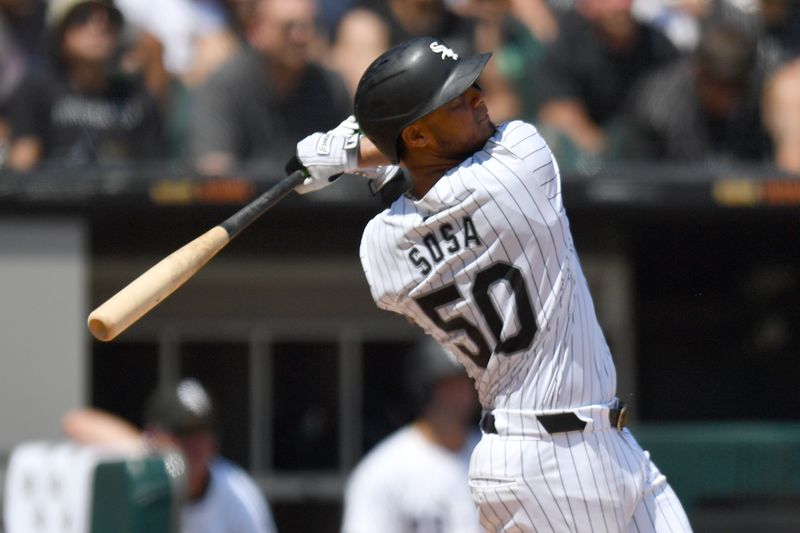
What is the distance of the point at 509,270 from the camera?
10.1 ft

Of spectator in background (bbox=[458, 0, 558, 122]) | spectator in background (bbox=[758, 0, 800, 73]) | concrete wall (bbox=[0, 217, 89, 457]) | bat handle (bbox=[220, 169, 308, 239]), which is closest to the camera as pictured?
bat handle (bbox=[220, 169, 308, 239])

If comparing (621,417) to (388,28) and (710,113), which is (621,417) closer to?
(710,113)

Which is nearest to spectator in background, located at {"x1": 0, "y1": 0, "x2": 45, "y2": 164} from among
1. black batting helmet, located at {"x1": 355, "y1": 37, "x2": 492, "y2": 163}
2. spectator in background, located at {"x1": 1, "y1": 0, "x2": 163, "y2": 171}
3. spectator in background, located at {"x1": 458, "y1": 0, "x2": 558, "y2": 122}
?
spectator in background, located at {"x1": 1, "y1": 0, "x2": 163, "y2": 171}

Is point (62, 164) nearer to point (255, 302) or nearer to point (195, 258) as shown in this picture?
point (255, 302)

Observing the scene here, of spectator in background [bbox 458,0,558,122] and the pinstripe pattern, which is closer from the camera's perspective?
the pinstripe pattern

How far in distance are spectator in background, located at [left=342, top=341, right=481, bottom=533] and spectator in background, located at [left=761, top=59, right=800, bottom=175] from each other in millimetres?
2047

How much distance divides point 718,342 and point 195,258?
14.6 ft

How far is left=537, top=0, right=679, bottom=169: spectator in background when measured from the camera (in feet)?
21.9

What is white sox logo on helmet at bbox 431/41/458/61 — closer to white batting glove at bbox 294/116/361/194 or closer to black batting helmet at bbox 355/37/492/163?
black batting helmet at bbox 355/37/492/163

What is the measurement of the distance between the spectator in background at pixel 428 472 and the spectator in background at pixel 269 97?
1.63m

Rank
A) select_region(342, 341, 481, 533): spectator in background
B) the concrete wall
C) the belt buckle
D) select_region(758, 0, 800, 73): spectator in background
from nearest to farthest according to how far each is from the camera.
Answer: the belt buckle → select_region(342, 341, 481, 533): spectator in background → the concrete wall → select_region(758, 0, 800, 73): spectator in background

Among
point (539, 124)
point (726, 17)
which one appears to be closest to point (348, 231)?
point (539, 124)

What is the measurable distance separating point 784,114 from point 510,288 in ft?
12.5

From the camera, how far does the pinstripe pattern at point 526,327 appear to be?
10.0 ft
